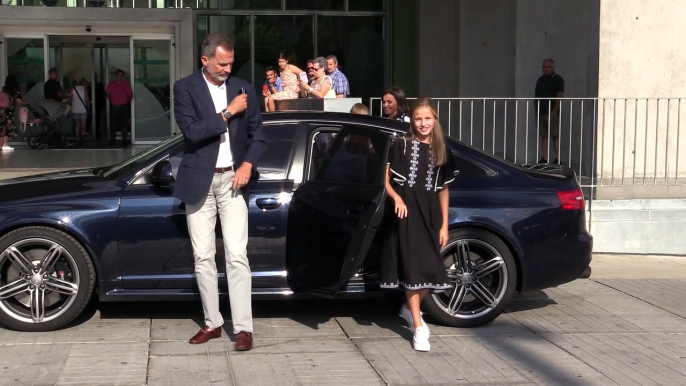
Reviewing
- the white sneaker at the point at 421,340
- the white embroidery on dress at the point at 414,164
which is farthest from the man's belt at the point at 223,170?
the white sneaker at the point at 421,340

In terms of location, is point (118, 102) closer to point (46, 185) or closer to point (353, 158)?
point (46, 185)

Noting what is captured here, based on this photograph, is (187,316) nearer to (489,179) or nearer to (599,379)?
(489,179)

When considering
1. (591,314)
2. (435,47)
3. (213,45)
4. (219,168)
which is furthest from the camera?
(435,47)

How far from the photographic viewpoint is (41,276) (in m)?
6.29

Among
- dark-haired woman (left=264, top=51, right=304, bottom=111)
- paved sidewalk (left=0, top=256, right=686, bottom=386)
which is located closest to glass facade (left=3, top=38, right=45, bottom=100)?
dark-haired woman (left=264, top=51, right=304, bottom=111)

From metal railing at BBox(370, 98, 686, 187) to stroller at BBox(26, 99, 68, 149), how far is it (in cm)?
1031

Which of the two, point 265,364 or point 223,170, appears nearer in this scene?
point 265,364

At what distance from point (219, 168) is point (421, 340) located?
1.76 m

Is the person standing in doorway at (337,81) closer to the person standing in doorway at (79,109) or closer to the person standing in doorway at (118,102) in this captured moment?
the person standing in doorway at (118,102)

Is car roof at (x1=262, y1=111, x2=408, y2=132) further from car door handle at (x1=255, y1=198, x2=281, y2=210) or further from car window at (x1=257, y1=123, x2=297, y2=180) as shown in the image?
car door handle at (x1=255, y1=198, x2=281, y2=210)

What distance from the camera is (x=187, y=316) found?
22.9 feet

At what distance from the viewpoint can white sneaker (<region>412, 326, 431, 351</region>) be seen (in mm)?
6039

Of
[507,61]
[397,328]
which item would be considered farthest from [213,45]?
[507,61]

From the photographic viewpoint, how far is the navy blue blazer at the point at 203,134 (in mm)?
5820
